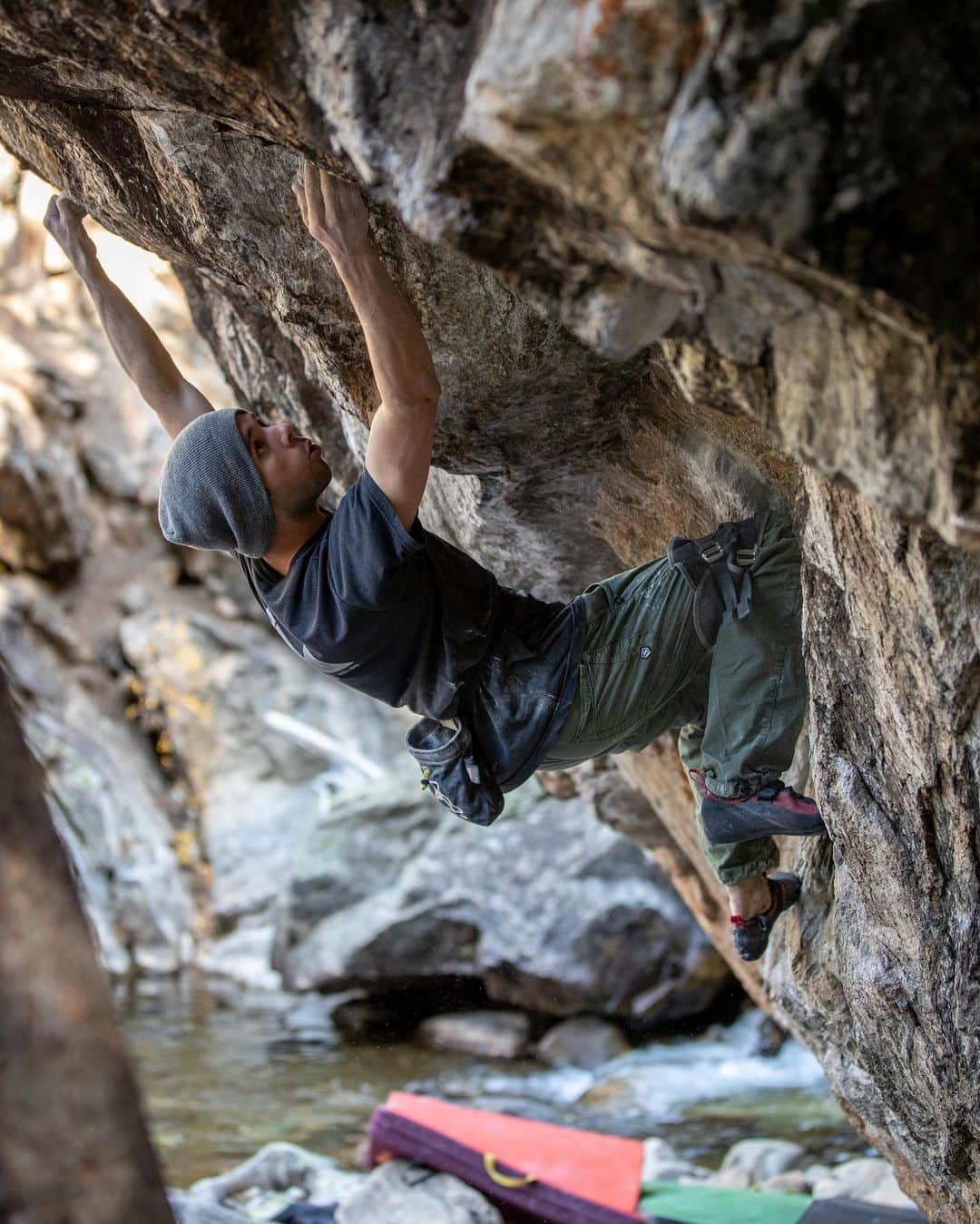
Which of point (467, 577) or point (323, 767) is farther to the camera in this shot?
point (323, 767)

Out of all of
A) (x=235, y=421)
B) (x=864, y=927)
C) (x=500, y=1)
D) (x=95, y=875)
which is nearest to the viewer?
(x=500, y=1)

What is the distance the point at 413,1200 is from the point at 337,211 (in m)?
5.02

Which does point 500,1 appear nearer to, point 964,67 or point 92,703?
point 964,67

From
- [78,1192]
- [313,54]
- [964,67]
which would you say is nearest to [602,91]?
[964,67]

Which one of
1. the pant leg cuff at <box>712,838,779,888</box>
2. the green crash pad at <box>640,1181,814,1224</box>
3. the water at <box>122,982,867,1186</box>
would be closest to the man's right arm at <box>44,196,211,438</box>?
the pant leg cuff at <box>712,838,779,888</box>

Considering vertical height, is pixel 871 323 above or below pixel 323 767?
above

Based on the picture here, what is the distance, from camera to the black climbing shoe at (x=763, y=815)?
3516 mm

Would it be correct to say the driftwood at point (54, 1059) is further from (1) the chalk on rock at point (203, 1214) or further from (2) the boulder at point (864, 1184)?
(2) the boulder at point (864, 1184)

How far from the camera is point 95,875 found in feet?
40.2

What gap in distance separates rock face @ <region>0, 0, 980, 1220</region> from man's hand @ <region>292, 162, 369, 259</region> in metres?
0.16

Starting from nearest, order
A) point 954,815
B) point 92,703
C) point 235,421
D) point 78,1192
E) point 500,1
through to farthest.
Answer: point 78,1192, point 500,1, point 954,815, point 235,421, point 92,703

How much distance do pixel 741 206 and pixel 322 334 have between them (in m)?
2.25

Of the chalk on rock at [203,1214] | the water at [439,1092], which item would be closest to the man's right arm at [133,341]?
the chalk on rock at [203,1214]

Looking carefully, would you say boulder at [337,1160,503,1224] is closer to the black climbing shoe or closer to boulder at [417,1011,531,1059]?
the black climbing shoe
